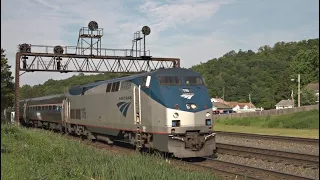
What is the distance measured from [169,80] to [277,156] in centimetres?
529

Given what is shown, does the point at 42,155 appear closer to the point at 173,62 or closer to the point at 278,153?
the point at 278,153

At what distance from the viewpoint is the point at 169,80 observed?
1535cm

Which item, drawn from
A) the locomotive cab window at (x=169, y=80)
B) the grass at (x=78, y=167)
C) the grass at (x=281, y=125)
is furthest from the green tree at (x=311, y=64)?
the grass at (x=281, y=125)

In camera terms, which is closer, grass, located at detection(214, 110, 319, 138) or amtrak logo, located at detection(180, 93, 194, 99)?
amtrak logo, located at detection(180, 93, 194, 99)

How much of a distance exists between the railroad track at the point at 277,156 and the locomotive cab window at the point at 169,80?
4557 millimetres

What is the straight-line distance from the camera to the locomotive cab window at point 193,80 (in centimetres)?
1562

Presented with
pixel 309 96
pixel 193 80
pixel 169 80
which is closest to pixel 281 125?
pixel 193 80

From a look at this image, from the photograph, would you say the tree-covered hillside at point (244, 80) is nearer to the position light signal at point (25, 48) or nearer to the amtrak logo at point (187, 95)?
the position light signal at point (25, 48)

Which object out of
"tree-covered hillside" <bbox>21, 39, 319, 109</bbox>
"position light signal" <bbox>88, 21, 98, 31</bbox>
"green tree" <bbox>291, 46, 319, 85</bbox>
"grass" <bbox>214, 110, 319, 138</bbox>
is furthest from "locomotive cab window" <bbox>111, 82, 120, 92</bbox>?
"tree-covered hillside" <bbox>21, 39, 319, 109</bbox>

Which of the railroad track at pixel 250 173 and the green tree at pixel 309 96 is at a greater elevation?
the green tree at pixel 309 96

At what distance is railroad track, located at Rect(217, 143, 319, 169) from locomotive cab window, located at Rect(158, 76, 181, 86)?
456cm

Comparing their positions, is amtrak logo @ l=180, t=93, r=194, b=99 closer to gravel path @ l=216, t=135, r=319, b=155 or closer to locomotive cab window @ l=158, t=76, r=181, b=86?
locomotive cab window @ l=158, t=76, r=181, b=86

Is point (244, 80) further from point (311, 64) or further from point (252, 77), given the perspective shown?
point (311, 64)

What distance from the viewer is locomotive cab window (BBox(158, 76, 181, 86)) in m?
15.2
